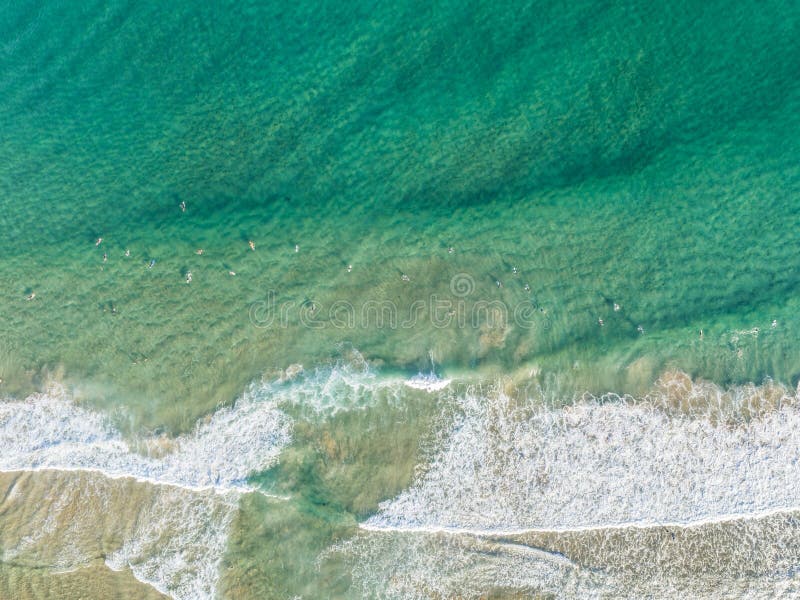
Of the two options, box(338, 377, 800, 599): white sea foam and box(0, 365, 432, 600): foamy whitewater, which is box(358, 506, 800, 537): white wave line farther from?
box(0, 365, 432, 600): foamy whitewater

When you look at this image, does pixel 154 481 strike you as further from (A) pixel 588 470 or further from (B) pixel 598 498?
(B) pixel 598 498

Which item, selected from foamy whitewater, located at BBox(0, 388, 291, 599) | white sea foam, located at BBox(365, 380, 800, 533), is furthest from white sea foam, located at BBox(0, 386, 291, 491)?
white sea foam, located at BBox(365, 380, 800, 533)

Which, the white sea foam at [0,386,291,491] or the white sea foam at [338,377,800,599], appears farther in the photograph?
the white sea foam at [338,377,800,599]

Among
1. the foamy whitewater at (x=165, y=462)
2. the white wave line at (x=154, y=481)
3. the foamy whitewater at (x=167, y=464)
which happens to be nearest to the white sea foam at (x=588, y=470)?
the foamy whitewater at (x=167, y=464)

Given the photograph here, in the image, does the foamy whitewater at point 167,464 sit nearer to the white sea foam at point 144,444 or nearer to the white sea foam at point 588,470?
the white sea foam at point 144,444

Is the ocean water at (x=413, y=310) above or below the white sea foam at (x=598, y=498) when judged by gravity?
above

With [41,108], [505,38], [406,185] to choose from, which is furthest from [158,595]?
[505,38]
